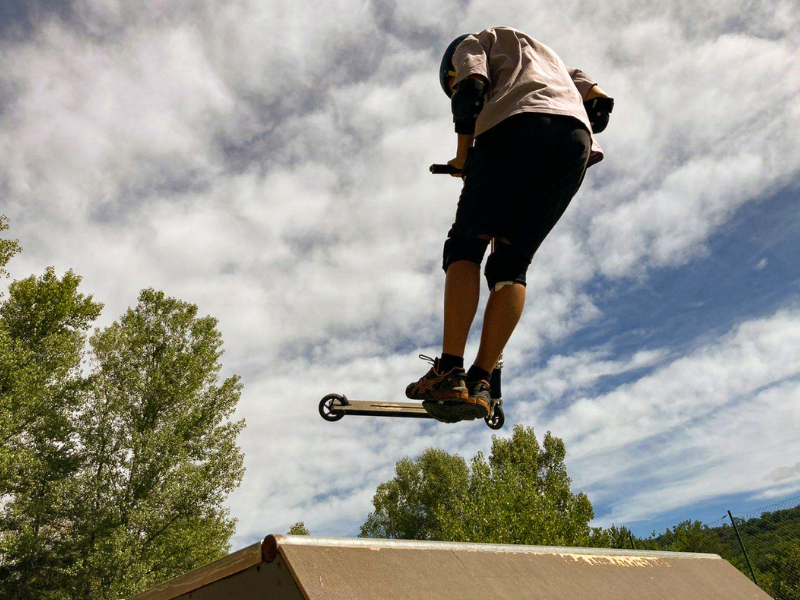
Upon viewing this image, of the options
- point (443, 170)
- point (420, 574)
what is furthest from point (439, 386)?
point (443, 170)

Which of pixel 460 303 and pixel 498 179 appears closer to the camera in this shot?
pixel 498 179

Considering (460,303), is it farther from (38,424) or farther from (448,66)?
(38,424)

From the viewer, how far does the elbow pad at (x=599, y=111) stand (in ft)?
10.5

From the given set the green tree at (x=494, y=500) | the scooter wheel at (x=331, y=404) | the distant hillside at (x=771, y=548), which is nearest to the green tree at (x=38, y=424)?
the green tree at (x=494, y=500)

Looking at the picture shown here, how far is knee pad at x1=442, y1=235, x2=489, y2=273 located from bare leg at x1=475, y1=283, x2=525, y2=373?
0.74 ft

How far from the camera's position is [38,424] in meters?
21.0

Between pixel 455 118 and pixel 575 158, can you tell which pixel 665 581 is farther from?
pixel 455 118

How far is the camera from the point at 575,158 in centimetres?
270

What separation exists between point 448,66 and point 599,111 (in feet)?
3.17

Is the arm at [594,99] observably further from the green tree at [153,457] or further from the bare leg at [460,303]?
the green tree at [153,457]

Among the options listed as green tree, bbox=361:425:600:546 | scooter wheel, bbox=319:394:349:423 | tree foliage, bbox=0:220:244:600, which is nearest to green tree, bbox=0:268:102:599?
tree foliage, bbox=0:220:244:600

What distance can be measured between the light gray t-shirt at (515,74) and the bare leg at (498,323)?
851 millimetres

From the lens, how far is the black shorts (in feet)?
8.50

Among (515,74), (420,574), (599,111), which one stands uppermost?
(599,111)
